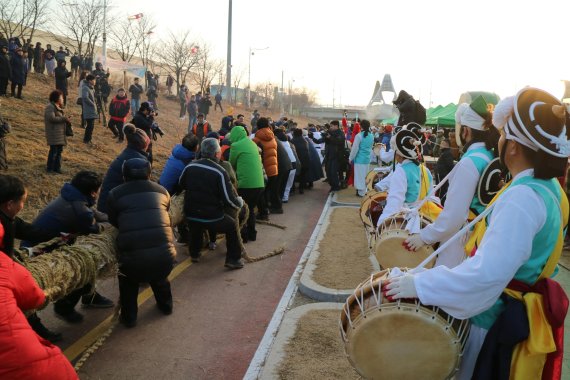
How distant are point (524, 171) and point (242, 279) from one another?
16.0 ft

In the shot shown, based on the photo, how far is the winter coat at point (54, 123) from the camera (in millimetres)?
10578

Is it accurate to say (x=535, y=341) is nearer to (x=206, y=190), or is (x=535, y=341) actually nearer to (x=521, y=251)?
(x=521, y=251)

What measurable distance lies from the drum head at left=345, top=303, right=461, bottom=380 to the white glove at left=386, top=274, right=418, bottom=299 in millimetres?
138

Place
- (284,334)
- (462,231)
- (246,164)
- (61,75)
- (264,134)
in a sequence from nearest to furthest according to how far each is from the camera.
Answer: (462,231) < (284,334) < (246,164) < (264,134) < (61,75)

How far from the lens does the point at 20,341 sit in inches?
102

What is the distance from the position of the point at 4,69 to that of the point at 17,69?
2.43 feet

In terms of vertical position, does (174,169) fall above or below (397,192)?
below

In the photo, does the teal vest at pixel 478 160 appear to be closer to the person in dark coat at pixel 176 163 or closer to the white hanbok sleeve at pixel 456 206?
the white hanbok sleeve at pixel 456 206

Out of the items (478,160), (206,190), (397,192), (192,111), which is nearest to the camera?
(478,160)

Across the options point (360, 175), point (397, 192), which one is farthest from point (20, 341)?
point (360, 175)

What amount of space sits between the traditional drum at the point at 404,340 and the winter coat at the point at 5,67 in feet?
53.5

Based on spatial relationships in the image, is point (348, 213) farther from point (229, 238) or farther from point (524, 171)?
point (524, 171)

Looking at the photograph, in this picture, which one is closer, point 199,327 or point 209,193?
point 199,327

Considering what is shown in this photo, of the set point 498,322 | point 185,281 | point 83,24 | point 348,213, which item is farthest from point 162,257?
point 83,24
